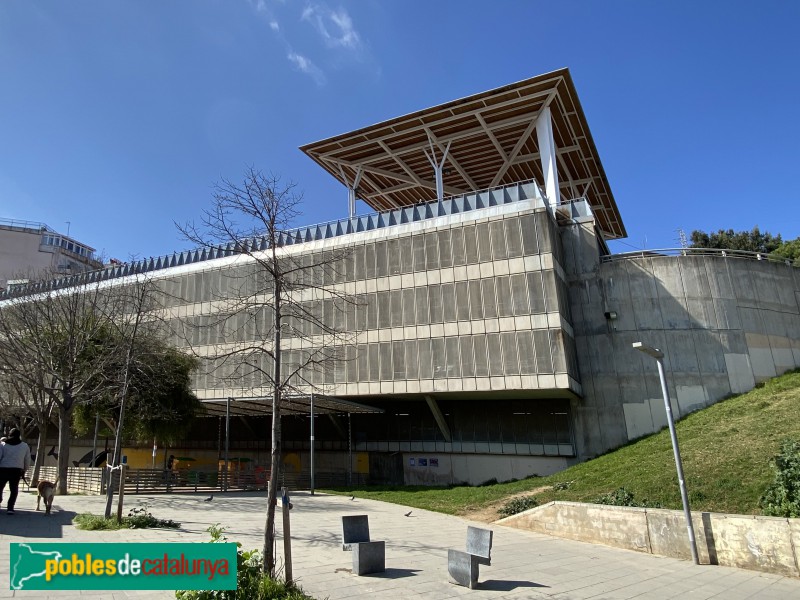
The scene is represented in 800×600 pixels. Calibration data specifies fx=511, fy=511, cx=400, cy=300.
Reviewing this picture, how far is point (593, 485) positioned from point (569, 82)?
2560cm

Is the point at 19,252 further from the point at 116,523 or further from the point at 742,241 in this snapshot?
the point at 742,241

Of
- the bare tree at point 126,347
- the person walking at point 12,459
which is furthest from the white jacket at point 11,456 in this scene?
the bare tree at point 126,347

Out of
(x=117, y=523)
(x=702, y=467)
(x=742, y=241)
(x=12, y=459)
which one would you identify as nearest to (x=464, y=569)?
(x=117, y=523)

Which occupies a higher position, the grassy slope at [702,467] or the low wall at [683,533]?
the grassy slope at [702,467]

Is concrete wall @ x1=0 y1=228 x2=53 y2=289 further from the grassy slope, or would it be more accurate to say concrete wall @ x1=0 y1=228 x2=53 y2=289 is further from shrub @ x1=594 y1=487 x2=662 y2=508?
shrub @ x1=594 y1=487 x2=662 y2=508

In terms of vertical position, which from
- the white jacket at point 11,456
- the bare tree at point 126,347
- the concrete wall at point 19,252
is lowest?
the white jacket at point 11,456

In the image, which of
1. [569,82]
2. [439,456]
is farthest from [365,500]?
[569,82]

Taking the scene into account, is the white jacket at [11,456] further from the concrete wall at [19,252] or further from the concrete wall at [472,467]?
the concrete wall at [19,252]

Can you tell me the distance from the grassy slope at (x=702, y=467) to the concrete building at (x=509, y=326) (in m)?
3.05

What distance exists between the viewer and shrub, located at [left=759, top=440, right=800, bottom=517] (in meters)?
10.0

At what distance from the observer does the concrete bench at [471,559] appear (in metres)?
7.87

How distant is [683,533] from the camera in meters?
10.8

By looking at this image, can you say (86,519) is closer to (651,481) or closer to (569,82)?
(651,481)

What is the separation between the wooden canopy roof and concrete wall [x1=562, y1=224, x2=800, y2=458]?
40.1 feet
